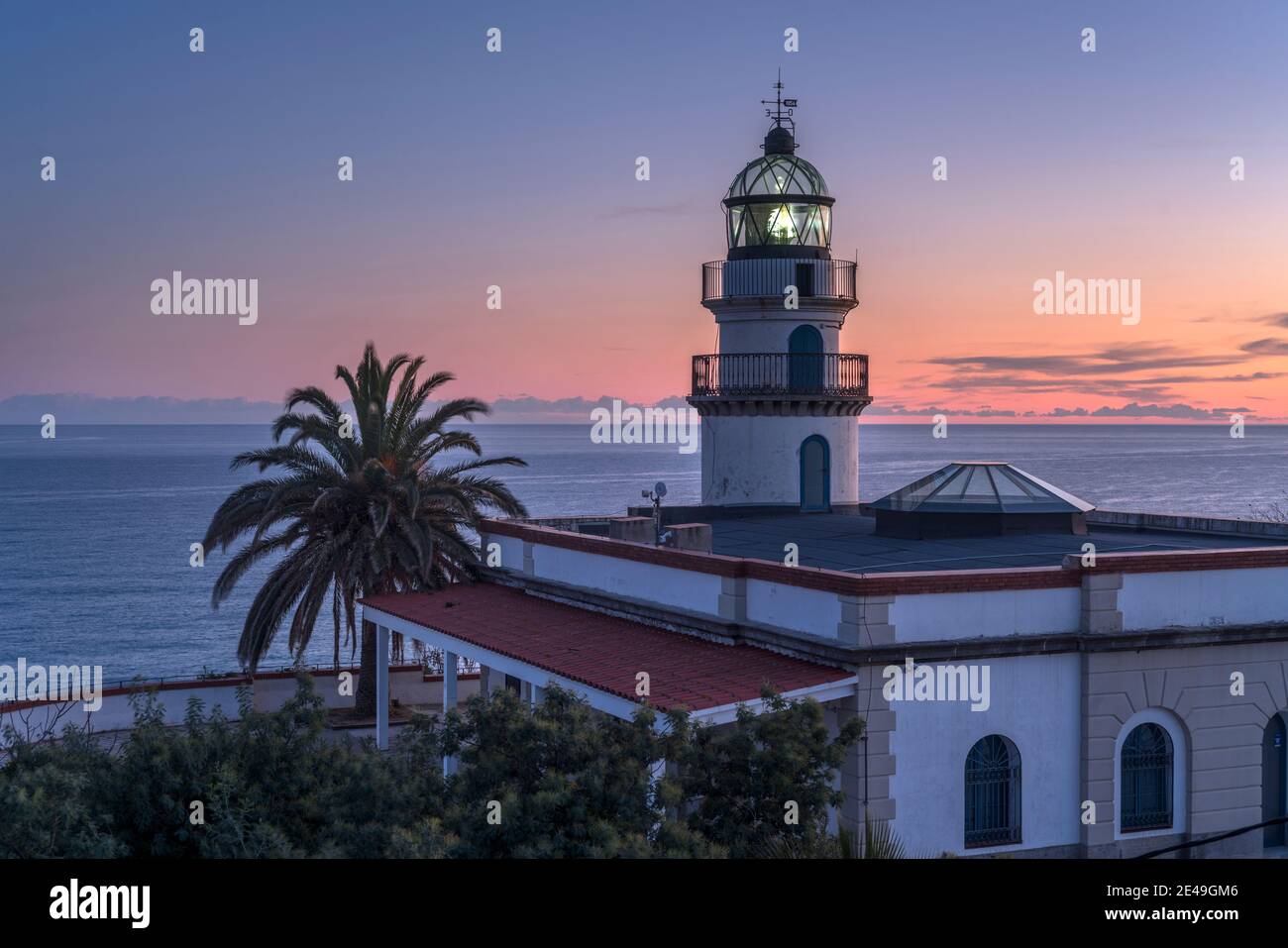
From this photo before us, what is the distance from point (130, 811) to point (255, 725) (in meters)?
1.31

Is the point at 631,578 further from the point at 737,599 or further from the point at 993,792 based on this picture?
the point at 993,792

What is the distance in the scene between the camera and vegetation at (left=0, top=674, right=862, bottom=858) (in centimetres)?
1127

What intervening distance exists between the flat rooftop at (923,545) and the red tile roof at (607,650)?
228 centimetres

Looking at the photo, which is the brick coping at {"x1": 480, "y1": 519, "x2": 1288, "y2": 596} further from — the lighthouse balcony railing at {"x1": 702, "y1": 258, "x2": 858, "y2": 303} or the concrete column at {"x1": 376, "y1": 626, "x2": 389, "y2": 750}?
the lighthouse balcony railing at {"x1": 702, "y1": 258, "x2": 858, "y2": 303}

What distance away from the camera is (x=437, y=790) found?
12.8 meters

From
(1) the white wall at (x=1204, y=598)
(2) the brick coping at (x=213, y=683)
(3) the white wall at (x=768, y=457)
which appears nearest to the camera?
(1) the white wall at (x=1204, y=598)

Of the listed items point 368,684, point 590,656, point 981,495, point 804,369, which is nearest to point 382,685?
point 368,684

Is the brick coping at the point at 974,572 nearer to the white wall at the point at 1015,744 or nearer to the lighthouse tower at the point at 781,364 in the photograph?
the white wall at the point at 1015,744

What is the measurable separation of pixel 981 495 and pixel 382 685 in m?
11.9

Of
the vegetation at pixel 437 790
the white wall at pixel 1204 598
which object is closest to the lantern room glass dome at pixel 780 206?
the white wall at pixel 1204 598

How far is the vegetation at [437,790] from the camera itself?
37.0 feet

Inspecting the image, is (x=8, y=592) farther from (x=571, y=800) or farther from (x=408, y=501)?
(x=571, y=800)

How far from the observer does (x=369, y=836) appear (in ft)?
37.8
